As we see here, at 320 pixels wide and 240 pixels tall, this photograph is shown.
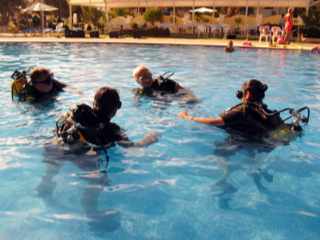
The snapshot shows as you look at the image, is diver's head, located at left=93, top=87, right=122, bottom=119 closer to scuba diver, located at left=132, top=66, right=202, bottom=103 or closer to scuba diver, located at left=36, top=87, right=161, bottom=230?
Result: scuba diver, located at left=36, top=87, right=161, bottom=230

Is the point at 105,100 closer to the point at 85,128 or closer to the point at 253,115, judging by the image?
the point at 85,128

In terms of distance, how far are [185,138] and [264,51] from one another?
463 inches

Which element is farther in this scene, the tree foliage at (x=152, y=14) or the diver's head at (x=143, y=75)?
the tree foliage at (x=152, y=14)

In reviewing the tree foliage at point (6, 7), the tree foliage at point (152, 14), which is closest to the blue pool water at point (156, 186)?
the tree foliage at point (152, 14)

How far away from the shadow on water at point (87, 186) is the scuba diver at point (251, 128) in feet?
3.48

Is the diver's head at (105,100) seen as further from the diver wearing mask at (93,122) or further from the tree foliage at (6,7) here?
the tree foliage at (6,7)

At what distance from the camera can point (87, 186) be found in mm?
2561

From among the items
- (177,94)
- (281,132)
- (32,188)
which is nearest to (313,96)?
(177,94)

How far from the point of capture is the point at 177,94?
5.34 m

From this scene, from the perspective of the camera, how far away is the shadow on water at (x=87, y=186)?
7.07 feet

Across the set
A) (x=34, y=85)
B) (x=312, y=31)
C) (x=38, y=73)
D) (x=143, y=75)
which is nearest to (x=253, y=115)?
(x=143, y=75)

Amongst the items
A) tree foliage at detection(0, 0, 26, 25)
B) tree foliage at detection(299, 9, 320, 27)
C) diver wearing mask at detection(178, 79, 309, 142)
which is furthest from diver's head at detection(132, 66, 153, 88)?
tree foliage at detection(0, 0, 26, 25)

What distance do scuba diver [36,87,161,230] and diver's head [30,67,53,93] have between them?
1604 mm

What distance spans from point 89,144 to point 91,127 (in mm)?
356
